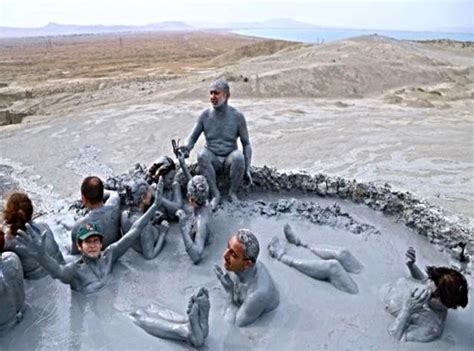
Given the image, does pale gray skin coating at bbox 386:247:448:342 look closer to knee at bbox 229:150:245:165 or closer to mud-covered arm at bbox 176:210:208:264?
mud-covered arm at bbox 176:210:208:264

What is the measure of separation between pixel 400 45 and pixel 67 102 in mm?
17146

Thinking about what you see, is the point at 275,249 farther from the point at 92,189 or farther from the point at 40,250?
the point at 40,250

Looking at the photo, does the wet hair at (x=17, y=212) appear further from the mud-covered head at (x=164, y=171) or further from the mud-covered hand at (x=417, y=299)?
the mud-covered hand at (x=417, y=299)

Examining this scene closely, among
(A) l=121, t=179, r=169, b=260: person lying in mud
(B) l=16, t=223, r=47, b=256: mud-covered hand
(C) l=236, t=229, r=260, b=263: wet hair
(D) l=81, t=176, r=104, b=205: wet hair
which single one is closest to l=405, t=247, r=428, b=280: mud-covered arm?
(C) l=236, t=229, r=260, b=263: wet hair

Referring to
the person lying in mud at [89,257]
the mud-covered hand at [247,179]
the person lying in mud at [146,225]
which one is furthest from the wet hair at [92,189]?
the mud-covered hand at [247,179]

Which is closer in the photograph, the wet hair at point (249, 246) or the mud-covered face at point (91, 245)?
the wet hair at point (249, 246)

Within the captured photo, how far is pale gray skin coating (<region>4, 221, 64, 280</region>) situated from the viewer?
3756mm

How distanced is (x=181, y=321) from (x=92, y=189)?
129cm

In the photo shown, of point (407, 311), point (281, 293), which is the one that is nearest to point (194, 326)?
point (281, 293)

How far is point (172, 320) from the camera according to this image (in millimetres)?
3607

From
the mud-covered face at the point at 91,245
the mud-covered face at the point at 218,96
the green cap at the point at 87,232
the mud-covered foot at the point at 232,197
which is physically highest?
the mud-covered face at the point at 218,96

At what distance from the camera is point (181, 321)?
358 centimetres

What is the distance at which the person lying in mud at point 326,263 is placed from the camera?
4.01 metres

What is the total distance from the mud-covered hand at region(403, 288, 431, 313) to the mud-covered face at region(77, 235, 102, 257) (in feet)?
7.41
